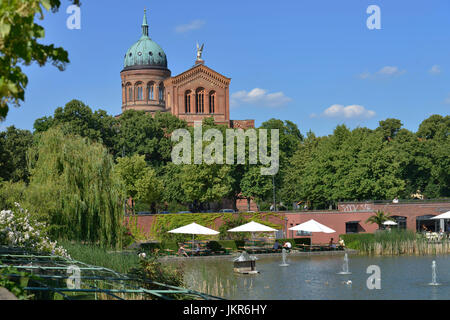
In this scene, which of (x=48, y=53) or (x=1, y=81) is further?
(x=48, y=53)

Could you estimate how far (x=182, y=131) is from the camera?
65000 mm

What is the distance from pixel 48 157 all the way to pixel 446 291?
18.1 meters

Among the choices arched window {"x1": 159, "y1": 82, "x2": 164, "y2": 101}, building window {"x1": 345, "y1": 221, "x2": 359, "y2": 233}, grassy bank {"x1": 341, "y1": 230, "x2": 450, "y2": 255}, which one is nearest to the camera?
grassy bank {"x1": 341, "y1": 230, "x2": 450, "y2": 255}

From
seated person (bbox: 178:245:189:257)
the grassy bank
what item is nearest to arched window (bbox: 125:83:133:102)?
seated person (bbox: 178:245:189:257)

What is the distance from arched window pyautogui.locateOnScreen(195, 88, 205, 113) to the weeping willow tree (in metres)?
46.8

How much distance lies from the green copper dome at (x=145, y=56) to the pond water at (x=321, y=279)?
172 ft

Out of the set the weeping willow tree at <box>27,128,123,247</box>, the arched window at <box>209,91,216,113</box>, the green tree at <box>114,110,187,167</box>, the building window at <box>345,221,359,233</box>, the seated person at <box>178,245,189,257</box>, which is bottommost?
the seated person at <box>178,245,189,257</box>

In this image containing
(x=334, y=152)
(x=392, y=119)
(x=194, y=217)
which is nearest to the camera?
(x=194, y=217)

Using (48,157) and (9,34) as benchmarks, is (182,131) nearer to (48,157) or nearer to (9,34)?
(48,157)

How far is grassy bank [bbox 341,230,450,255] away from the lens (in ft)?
123

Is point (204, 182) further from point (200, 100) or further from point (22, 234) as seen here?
point (22, 234)

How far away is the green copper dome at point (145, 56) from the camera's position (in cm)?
8489

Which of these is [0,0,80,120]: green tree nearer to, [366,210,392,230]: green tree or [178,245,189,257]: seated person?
[178,245,189,257]: seated person
